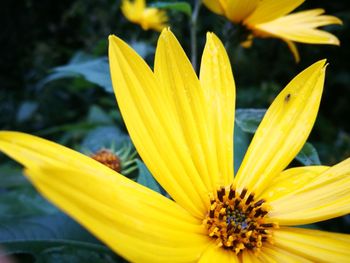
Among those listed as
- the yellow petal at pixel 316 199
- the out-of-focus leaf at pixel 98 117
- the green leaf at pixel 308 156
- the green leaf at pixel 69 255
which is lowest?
the green leaf at pixel 69 255

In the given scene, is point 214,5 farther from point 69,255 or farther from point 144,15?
point 144,15

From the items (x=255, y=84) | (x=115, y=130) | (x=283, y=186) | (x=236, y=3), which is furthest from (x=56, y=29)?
(x=283, y=186)

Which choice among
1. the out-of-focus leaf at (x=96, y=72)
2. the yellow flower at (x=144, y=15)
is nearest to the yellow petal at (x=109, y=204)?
the out-of-focus leaf at (x=96, y=72)

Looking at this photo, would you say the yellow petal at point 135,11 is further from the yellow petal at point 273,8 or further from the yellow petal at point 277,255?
the yellow petal at point 277,255

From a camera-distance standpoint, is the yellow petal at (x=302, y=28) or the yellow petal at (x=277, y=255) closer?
the yellow petal at (x=277, y=255)

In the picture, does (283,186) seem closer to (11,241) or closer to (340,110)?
(11,241)

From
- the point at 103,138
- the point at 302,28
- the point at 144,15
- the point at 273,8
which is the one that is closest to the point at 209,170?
the point at 273,8

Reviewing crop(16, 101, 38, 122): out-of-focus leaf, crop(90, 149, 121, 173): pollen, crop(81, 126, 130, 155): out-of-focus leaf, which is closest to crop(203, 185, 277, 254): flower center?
crop(90, 149, 121, 173): pollen
